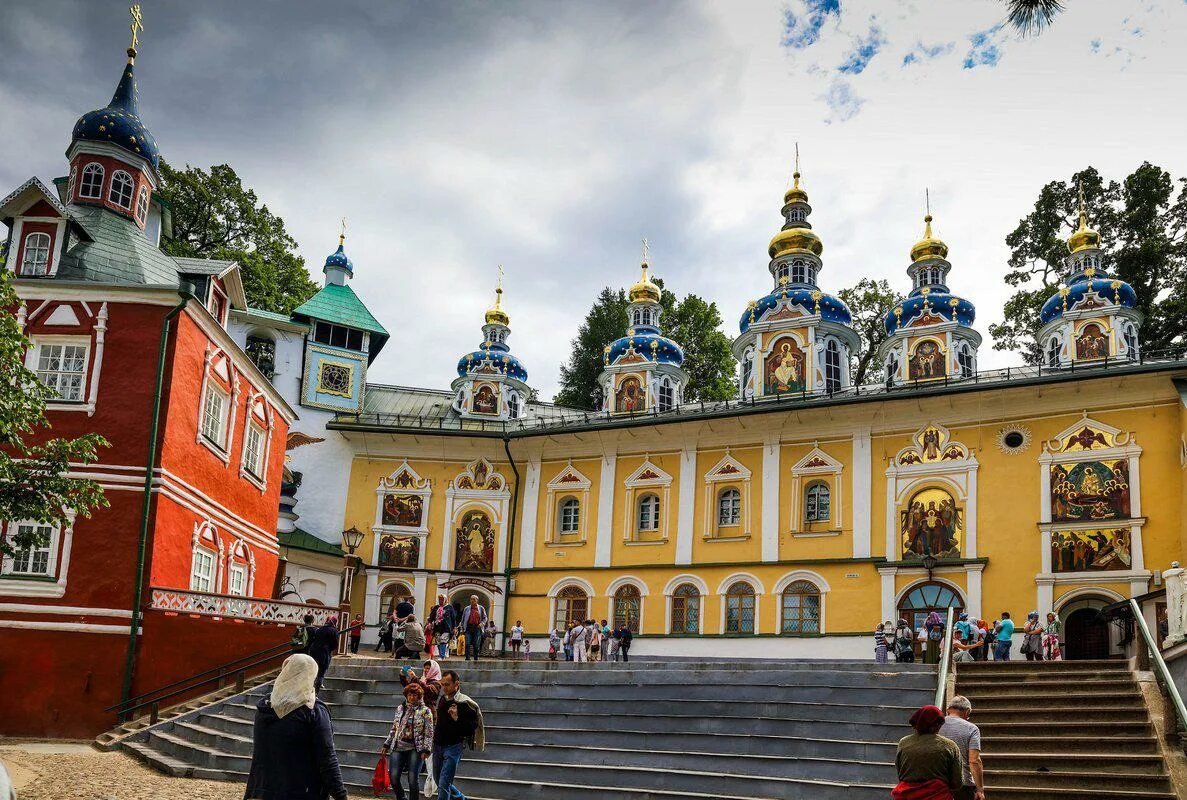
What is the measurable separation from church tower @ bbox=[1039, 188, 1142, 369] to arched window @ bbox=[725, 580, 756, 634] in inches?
451

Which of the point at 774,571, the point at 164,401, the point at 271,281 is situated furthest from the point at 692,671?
the point at 271,281

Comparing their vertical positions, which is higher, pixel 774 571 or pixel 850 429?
pixel 850 429

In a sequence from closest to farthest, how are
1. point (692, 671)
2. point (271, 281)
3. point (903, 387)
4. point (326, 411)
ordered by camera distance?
1. point (692, 671)
2. point (903, 387)
3. point (326, 411)
4. point (271, 281)

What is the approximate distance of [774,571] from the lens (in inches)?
1259

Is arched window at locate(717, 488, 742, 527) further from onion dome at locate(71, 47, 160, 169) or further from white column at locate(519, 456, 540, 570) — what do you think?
onion dome at locate(71, 47, 160, 169)

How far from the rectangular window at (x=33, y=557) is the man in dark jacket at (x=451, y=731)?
12.0 m

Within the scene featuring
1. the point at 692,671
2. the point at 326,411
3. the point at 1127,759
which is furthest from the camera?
the point at 326,411

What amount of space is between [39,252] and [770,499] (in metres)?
19.9

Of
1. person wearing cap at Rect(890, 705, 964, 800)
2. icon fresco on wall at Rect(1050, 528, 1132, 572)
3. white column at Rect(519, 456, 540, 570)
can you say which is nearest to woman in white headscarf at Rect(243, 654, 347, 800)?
person wearing cap at Rect(890, 705, 964, 800)

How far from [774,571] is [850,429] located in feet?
15.0

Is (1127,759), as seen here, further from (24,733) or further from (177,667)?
(24,733)

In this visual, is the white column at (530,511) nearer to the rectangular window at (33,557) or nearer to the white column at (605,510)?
the white column at (605,510)

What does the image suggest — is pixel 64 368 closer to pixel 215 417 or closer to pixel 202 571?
pixel 215 417

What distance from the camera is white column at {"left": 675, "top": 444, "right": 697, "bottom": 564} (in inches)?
1325
